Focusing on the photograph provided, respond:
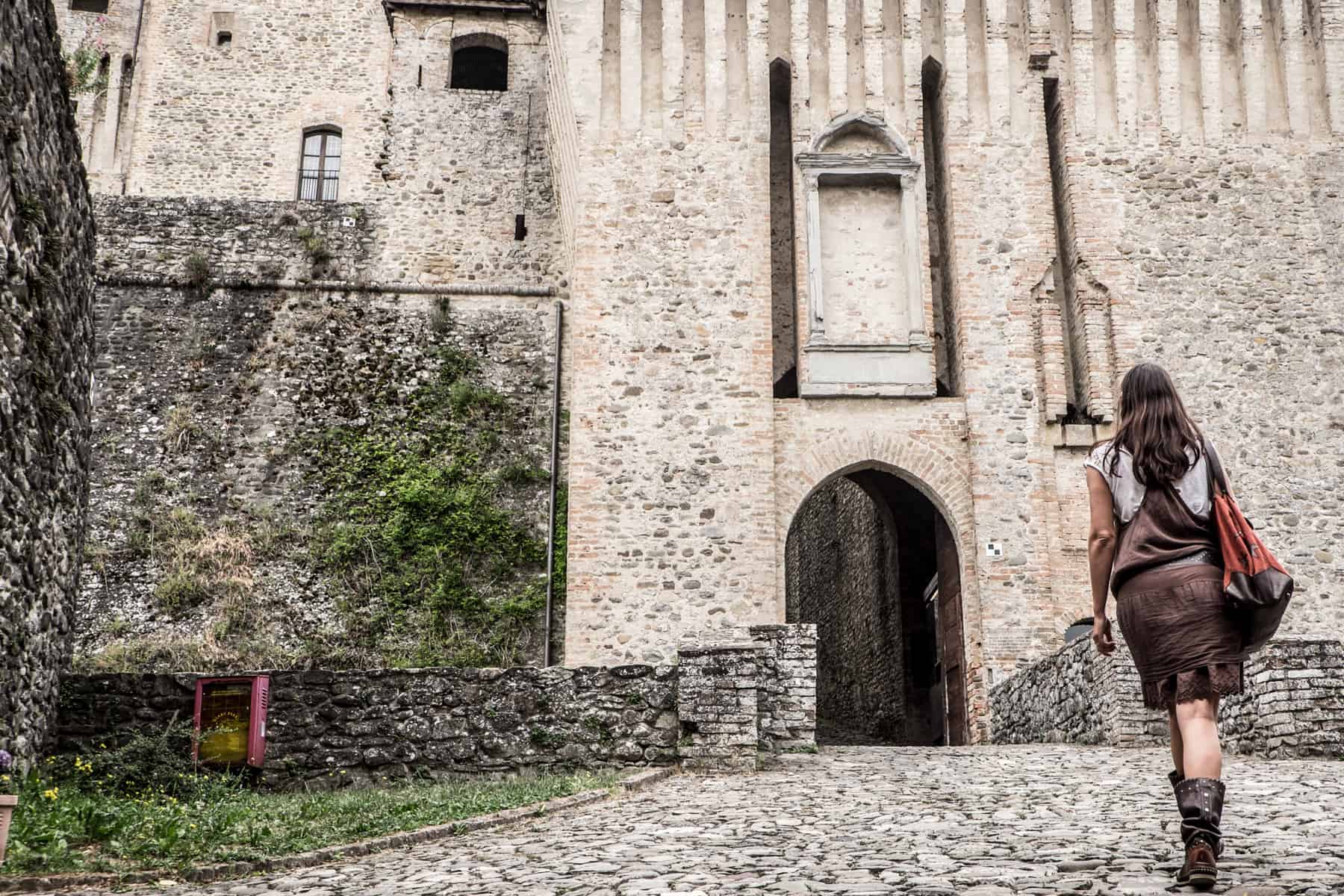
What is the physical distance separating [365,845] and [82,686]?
11.4 ft

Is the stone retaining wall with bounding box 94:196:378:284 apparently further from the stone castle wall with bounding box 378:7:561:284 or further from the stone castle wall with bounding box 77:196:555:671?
the stone castle wall with bounding box 378:7:561:284

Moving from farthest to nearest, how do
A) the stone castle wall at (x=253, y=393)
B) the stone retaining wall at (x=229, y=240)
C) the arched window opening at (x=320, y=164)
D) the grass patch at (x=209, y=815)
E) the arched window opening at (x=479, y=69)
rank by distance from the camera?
the arched window opening at (x=479, y=69)
the arched window opening at (x=320, y=164)
the stone retaining wall at (x=229, y=240)
the stone castle wall at (x=253, y=393)
the grass patch at (x=209, y=815)

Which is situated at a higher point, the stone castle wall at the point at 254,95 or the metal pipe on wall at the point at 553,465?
the stone castle wall at the point at 254,95

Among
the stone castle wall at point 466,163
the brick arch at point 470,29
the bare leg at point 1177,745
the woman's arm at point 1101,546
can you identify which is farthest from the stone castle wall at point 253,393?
the bare leg at point 1177,745

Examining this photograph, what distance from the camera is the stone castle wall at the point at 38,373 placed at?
7180 mm

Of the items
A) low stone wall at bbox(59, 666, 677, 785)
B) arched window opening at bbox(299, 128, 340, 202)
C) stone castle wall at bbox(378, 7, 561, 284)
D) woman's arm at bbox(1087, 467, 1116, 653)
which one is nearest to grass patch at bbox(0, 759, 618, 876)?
low stone wall at bbox(59, 666, 677, 785)

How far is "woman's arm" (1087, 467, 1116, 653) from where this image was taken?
15.0 feet

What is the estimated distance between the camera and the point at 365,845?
234 inches

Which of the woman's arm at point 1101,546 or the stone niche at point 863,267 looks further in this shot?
the stone niche at point 863,267

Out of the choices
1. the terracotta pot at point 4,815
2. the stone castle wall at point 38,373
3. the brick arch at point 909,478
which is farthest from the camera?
the brick arch at point 909,478

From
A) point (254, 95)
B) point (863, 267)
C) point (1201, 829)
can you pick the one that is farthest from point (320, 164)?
point (1201, 829)

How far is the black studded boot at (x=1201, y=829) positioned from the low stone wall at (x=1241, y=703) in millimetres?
5630

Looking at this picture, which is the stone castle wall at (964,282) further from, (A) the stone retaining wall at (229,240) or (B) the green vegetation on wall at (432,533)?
(A) the stone retaining wall at (229,240)

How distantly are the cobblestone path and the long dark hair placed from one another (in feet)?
4.16
